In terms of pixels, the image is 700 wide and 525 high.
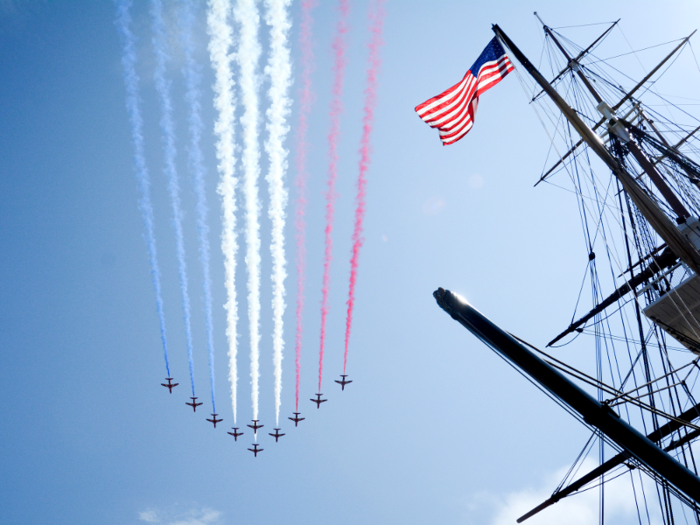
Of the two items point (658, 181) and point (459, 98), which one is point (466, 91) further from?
point (658, 181)

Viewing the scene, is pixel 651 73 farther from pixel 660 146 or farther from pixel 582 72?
pixel 660 146

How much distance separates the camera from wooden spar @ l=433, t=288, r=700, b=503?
4.84m

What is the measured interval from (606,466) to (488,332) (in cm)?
1743

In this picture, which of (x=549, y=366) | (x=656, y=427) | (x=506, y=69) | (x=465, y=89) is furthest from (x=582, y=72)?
(x=549, y=366)

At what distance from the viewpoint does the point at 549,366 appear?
4.87 meters

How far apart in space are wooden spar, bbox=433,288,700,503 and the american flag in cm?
1043

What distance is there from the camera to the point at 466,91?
13836mm

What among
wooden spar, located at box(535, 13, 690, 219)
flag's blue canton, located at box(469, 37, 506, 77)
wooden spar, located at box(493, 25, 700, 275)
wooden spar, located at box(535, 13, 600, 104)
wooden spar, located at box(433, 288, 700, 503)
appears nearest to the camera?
wooden spar, located at box(433, 288, 700, 503)

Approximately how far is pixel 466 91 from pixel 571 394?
1161 centimetres

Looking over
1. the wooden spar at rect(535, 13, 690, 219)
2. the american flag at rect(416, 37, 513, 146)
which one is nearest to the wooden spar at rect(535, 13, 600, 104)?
the wooden spar at rect(535, 13, 690, 219)

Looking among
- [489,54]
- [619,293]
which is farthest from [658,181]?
[489,54]

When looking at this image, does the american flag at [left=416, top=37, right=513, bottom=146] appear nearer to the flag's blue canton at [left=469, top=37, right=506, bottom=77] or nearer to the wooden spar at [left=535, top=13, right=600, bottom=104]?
the flag's blue canton at [left=469, top=37, right=506, bottom=77]

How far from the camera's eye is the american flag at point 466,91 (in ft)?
45.2

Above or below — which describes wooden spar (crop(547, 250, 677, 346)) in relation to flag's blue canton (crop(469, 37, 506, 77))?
below
